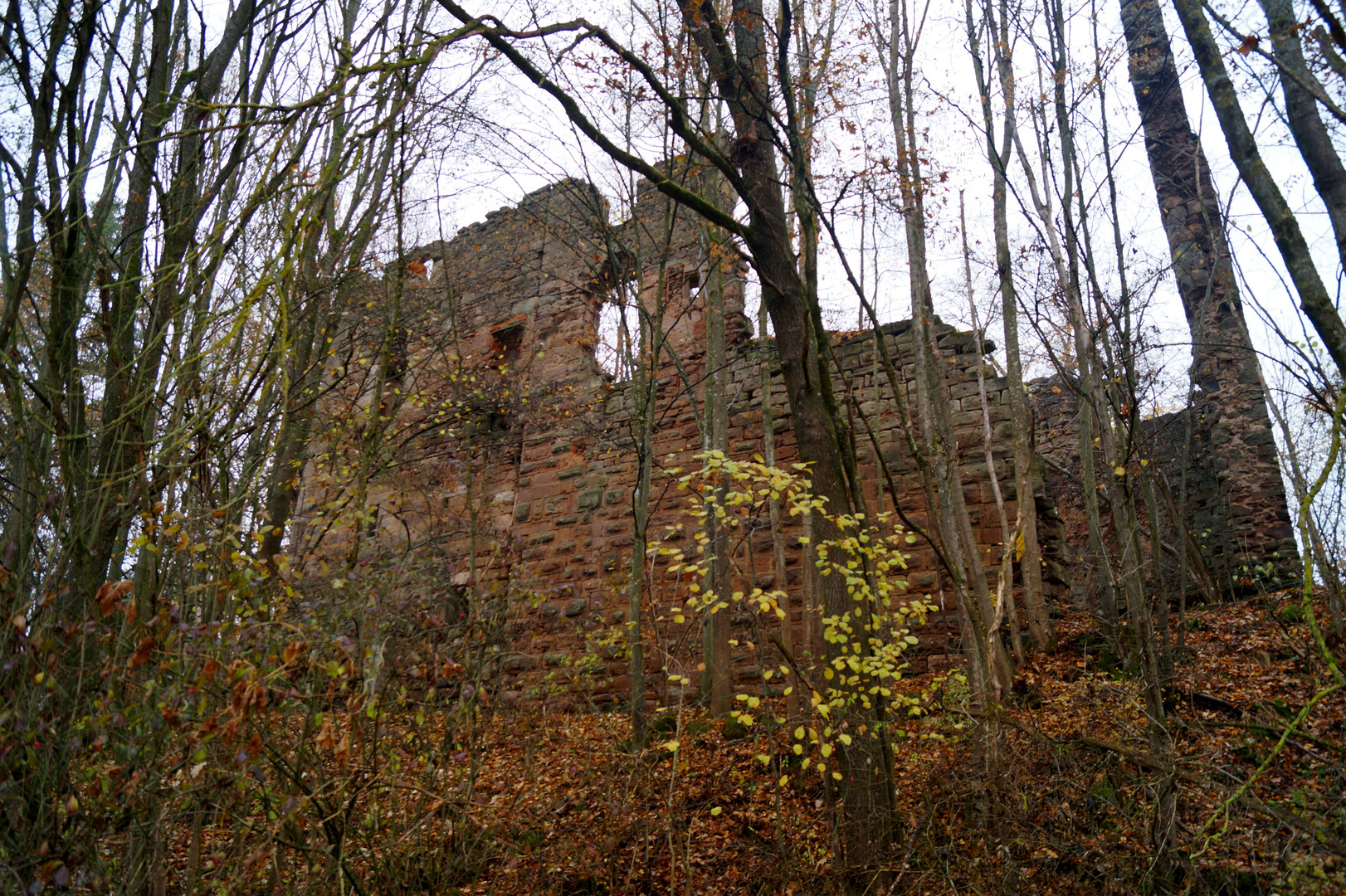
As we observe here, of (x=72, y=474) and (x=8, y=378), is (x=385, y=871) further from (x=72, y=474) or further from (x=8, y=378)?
(x=8, y=378)

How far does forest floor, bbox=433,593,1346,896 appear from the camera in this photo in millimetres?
3734

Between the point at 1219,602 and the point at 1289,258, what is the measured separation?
5343 mm

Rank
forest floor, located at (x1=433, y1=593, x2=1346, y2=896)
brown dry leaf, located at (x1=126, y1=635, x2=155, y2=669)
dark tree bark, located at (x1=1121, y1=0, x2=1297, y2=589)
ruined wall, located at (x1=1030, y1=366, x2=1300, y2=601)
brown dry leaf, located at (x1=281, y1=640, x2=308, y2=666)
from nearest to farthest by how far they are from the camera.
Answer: brown dry leaf, located at (x1=126, y1=635, x2=155, y2=669), brown dry leaf, located at (x1=281, y1=640, x2=308, y2=666), forest floor, located at (x1=433, y1=593, x2=1346, y2=896), ruined wall, located at (x1=1030, y1=366, x2=1300, y2=601), dark tree bark, located at (x1=1121, y1=0, x2=1297, y2=589)

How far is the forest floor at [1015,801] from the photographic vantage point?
373 cm

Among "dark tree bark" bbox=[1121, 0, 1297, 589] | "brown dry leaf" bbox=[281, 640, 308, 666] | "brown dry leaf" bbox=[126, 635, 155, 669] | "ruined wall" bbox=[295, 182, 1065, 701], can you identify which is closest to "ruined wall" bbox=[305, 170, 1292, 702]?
"ruined wall" bbox=[295, 182, 1065, 701]

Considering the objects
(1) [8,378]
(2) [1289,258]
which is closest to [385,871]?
(1) [8,378]

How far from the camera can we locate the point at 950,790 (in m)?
4.18

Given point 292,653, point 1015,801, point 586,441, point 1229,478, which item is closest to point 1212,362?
point 1229,478

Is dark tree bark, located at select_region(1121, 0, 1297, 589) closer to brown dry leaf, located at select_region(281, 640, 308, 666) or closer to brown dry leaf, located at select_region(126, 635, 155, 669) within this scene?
brown dry leaf, located at select_region(281, 640, 308, 666)

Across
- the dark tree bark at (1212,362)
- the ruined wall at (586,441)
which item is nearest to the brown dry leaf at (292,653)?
the ruined wall at (586,441)

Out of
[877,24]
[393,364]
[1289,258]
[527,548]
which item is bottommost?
[527,548]

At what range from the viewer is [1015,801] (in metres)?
4.05

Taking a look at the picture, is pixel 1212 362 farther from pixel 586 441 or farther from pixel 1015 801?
pixel 1015 801

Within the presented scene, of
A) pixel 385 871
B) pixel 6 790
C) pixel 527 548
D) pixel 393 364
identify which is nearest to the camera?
pixel 6 790
